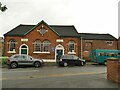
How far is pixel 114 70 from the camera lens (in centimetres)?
1049

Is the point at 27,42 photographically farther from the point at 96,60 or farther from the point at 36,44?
the point at 96,60

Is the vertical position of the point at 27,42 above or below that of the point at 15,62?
above

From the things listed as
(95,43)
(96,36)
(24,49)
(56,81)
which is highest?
(96,36)

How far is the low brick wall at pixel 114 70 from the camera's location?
10103 mm

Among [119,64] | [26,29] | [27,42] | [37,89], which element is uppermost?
[26,29]

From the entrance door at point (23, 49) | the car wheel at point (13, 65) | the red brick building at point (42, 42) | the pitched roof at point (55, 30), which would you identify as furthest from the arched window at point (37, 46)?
the car wheel at point (13, 65)

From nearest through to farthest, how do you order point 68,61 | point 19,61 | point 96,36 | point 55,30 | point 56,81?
point 56,81 → point 19,61 → point 68,61 → point 55,30 → point 96,36

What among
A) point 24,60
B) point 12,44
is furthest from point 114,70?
point 12,44

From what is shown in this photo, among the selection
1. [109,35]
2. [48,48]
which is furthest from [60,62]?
[109,35]

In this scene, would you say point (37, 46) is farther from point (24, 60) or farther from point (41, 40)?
point (24, 60)

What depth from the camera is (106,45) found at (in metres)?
35.2

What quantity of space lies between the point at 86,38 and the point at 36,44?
9232 mm

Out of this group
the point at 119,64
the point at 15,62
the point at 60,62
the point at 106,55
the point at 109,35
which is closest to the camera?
the point at 119,64

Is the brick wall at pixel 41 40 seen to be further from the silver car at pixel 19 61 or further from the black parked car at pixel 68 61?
the silver car at pixel 19 61
